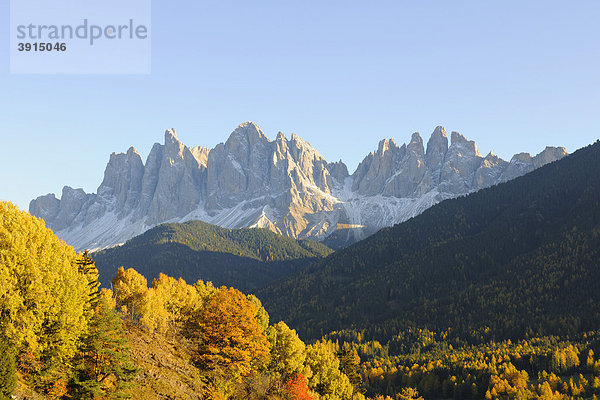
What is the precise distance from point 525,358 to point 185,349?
7113 inches

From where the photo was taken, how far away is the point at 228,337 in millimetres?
57781

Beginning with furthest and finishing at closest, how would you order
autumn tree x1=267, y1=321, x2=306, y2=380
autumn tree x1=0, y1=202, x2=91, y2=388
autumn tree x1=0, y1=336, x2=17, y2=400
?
autumn tree x1=267, y1=321, x2=306, y2=380, autumn tree x1=0, y1=202, x2=91, y2=388, autumn tree x1=0, y1=336, x2=17, y2=400

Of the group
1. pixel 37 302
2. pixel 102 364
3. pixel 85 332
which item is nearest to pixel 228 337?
pixel 102 364

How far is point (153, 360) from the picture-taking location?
5084 centimetres

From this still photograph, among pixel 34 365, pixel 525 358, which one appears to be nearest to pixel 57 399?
pixel 34 365

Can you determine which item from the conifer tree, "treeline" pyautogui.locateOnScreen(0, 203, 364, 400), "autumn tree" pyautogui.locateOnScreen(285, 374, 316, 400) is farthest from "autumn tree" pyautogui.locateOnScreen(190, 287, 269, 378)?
the conifer tree

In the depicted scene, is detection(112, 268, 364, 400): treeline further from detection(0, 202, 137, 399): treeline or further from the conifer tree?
detection(0, 202, 137, 399): treeline

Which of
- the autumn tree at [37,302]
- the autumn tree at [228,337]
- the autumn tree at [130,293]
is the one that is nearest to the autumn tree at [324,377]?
the autumn tree at [228,337]

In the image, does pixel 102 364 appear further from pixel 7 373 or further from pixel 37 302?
pixel 7 373

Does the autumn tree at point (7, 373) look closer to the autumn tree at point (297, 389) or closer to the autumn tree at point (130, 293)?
the autumn tree at point (130, 293)

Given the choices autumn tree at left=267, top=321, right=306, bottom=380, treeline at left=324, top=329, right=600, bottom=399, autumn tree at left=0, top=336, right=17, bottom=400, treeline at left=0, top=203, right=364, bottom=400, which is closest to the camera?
autumn tree at left=0, top=336, right=17, bottom=400

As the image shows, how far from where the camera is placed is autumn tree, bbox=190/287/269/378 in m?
56.8

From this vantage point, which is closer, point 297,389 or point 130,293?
point 297,389

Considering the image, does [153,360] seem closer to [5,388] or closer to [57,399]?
[57,399]
